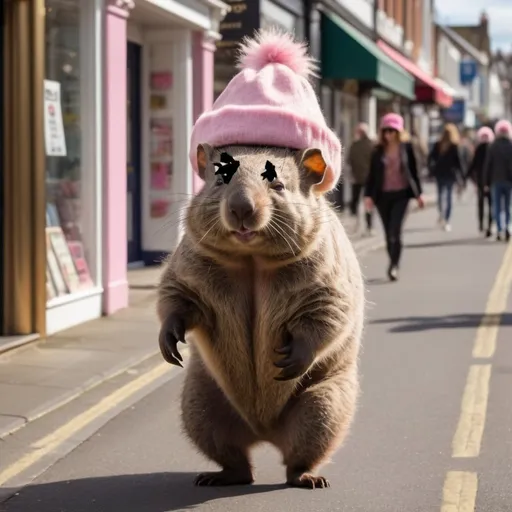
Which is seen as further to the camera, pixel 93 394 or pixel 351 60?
pixel 351 60

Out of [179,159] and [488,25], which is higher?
[488,25]

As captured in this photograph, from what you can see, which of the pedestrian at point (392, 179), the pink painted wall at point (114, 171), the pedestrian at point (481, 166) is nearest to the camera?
the pink painted wall at point (114, 171)

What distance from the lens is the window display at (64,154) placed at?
11250mm

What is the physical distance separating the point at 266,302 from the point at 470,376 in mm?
3995

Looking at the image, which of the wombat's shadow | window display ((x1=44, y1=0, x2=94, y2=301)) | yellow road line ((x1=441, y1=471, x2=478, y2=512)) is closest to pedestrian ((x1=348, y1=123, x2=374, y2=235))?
window display ((x1=44, y1=0, x2=94, y2=301))

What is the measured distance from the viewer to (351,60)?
26.2 metres

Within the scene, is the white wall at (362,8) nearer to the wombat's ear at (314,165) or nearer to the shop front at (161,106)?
the shop front at (161,106)

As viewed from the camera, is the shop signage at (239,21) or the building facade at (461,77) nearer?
the shop signage at (239,21)

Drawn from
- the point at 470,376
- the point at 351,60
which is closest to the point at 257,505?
the point at 470,376

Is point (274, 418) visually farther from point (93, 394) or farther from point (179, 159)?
point (179, 159)

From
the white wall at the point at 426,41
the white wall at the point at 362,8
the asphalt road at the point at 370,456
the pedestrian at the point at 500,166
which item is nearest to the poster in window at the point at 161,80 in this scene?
the asphalt road at the point at 370,456

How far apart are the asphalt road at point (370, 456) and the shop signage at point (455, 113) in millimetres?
53312

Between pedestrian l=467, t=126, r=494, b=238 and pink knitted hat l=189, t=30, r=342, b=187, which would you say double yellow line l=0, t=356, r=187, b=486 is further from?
pedestrian l=467, t=126, r=494, b=238

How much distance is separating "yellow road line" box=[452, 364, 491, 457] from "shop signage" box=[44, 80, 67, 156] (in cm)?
408
